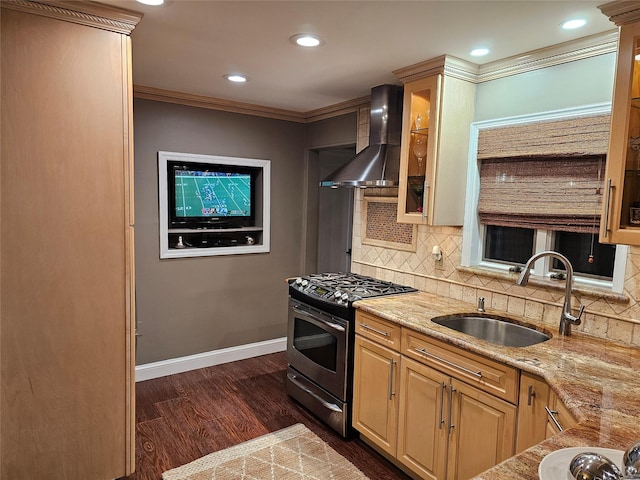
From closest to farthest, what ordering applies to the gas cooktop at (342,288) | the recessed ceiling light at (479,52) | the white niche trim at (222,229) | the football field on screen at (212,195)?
the recessed ceiling light at (479,52), the gas cooktop at (342,288), the white niche trim at (222,229), the football field on screen at (212,195)

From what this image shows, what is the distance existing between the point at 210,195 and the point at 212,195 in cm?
2

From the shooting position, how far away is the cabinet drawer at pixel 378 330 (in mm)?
2443

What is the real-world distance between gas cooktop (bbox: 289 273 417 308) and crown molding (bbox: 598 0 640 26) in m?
1.91

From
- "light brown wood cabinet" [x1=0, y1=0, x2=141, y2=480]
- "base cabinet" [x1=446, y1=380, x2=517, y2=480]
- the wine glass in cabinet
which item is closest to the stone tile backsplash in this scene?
the wine glass in cabinet

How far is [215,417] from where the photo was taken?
312 centimetres

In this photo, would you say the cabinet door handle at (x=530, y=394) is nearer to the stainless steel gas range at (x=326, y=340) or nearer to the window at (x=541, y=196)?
the window at (x=541, y=196)

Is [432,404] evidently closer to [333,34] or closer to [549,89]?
[549,89]

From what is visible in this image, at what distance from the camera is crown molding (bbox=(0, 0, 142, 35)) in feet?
5.99

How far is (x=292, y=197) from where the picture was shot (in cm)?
440

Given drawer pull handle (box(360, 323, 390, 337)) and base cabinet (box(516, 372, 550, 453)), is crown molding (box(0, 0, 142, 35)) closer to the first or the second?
drawer pull handle (box(360, 323, 390, 337))

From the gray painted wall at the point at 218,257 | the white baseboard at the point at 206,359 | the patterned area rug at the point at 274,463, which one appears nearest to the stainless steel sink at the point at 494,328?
the patterned area rug at the point at 274,463

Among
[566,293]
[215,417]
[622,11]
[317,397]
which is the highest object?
[622,11]

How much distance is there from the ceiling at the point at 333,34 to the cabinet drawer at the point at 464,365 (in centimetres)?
159

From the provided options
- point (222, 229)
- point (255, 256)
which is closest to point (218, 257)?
point (222, 229)
